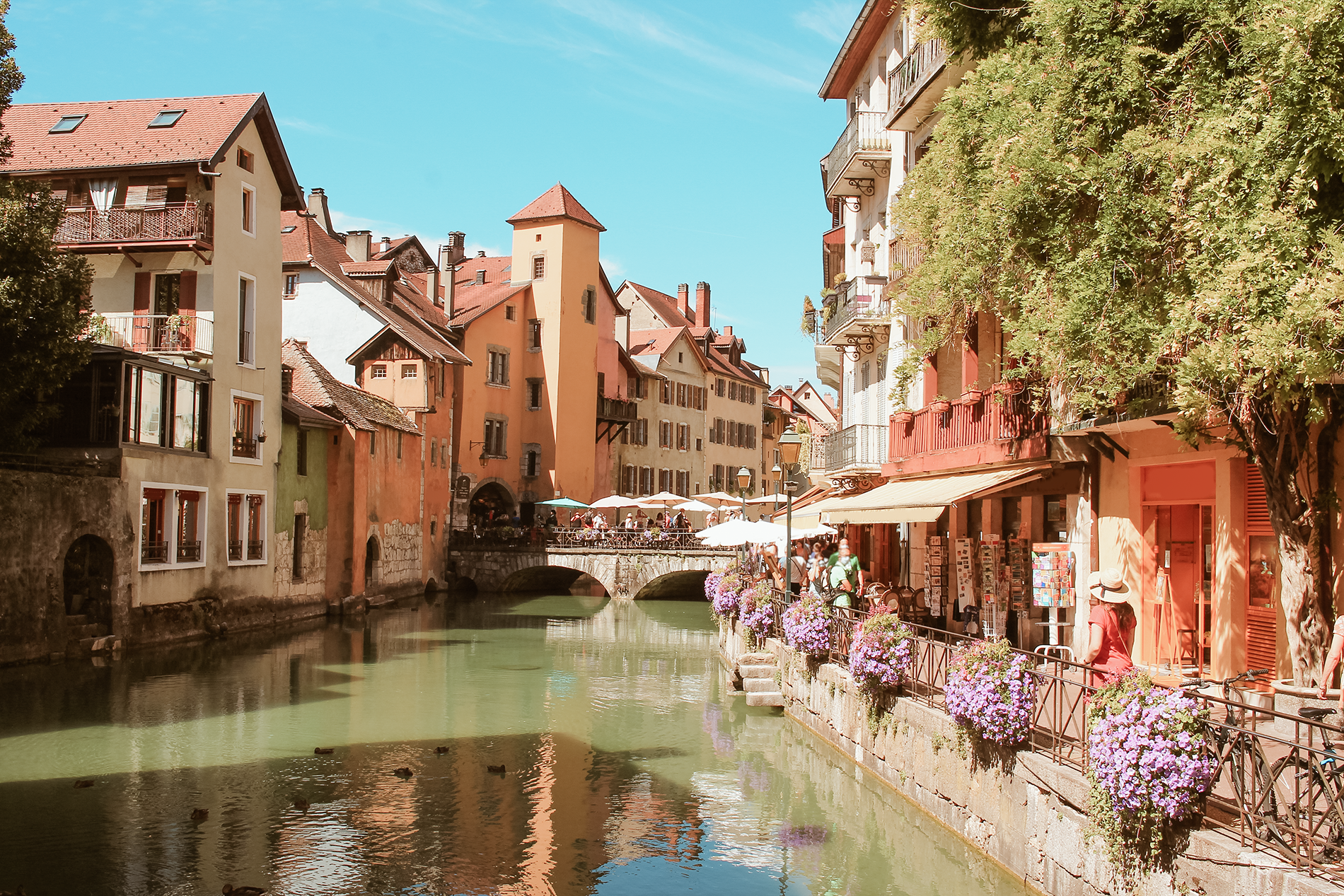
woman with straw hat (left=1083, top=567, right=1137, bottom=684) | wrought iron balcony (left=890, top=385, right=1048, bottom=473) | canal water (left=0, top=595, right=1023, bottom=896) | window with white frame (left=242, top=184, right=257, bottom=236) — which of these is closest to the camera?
woman with straw hat (left=1083, top=567, right=1137, bottom=684)

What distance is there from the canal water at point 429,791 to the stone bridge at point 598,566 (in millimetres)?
22488

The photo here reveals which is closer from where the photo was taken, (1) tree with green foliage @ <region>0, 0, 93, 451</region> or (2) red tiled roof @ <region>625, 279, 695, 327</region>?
(1) tree with green foliage @ <region>0, 0, 93, 451</region>

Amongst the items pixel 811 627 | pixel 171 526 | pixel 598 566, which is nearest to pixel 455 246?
pixel 598 566

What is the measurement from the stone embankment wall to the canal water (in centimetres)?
30

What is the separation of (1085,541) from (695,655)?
14899 mm

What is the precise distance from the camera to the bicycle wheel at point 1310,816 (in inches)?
253

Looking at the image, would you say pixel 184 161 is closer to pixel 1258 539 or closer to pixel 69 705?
pixel 69 705

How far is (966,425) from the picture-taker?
19.7 m

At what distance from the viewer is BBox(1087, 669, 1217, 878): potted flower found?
283 inches

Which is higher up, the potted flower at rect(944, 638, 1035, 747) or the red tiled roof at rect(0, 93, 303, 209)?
the red tiled roof at rect(0, 93, 303, 209)

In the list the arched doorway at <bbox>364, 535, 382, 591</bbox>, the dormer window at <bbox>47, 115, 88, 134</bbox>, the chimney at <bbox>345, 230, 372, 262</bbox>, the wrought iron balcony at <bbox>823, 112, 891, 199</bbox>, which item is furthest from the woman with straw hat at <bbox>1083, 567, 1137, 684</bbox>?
the chimney at <bbox>345, 230, 372, 262</bbox>

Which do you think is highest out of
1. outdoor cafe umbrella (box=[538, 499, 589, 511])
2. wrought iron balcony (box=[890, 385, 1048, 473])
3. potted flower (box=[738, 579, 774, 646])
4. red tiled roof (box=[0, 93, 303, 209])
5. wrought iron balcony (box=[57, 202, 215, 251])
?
red tiled roof (box=[0, 93, 303, 209])

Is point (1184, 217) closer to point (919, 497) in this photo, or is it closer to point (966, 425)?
point (919, 497)

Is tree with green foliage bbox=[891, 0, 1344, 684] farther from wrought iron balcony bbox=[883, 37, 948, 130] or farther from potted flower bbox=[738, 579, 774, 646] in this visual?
potted flower bbox=[738, 579, 774, 646]
